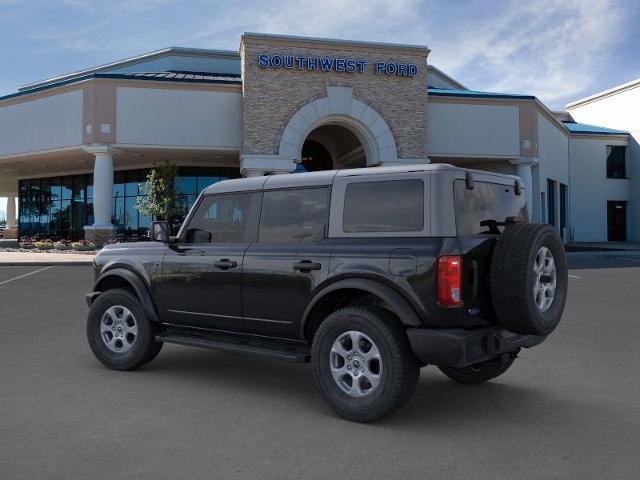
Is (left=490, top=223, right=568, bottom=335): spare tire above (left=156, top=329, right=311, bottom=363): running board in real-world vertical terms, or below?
above

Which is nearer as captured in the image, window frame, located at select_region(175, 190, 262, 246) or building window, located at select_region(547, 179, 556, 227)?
window frame, located at select_region(175, 190, 262, 246)

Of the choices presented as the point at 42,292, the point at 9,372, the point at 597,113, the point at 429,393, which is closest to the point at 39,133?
the point at 42,292

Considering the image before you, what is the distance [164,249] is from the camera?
240 inches

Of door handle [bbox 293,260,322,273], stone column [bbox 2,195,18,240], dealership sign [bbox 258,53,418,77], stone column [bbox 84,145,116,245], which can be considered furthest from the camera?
stone column [bbox 2,195,18,240]

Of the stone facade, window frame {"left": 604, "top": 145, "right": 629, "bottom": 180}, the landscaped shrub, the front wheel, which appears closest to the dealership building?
the stone facade

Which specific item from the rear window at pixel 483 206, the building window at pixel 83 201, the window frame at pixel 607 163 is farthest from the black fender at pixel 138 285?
the window frame at pixel 607 163

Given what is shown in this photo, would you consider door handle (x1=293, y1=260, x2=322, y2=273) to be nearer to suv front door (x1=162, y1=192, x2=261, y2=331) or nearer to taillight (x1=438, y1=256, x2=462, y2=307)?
suv front door (x1=162, y1=192, x2=261, y2=331)

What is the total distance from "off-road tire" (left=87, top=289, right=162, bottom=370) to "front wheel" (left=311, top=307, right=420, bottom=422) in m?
2.15

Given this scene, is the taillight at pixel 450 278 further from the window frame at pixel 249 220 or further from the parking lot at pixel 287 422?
the window frame at pixel 249 220

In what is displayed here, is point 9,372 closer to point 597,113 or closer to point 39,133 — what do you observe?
point 39,133

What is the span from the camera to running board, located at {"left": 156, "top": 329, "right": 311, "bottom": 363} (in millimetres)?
4992

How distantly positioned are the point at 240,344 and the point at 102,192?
84.0 feet

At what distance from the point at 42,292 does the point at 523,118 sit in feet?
86.0

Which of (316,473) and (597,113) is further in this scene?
(597,113)
